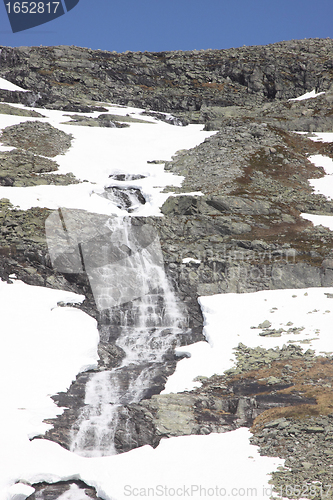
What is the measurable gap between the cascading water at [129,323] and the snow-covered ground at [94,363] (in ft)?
4.03

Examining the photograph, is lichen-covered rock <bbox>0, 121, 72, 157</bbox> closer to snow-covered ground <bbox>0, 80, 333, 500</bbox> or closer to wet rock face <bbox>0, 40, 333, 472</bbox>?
wet rock face <bbox>0, 40, 333, 472</bbox>

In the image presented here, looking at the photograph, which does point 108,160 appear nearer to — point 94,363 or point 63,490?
point 94,363

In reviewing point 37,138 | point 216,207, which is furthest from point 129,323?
point 37,138

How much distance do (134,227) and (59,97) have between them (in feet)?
136

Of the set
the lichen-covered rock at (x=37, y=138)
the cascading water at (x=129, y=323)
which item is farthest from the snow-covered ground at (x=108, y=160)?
the cascading water at (x=129, y=323)

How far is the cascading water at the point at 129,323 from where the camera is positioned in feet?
47.8

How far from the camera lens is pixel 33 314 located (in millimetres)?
20547

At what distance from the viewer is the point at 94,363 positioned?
742 inches

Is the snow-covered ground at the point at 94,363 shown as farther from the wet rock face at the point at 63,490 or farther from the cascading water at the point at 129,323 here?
the cascading water at the point at 129,323

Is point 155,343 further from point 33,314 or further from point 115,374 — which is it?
point 33,314

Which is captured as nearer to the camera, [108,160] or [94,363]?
[94,363]

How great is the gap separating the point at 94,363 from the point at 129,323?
5.27 meters

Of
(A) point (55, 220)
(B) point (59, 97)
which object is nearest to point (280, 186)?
(A) point (55, 220)

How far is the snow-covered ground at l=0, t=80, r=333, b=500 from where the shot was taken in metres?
11.1
